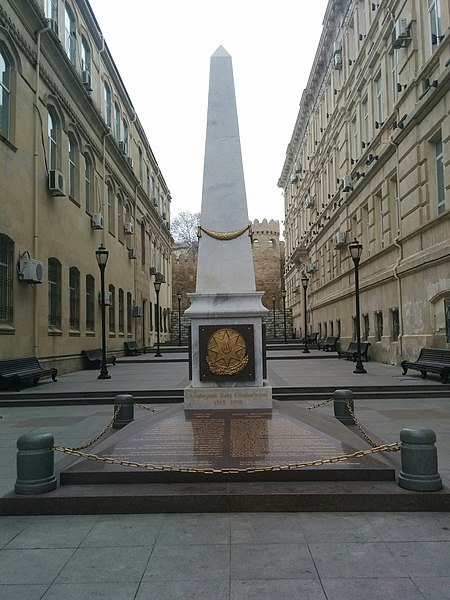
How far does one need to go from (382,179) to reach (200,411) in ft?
51.4

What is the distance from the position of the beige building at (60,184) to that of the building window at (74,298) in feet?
0.14

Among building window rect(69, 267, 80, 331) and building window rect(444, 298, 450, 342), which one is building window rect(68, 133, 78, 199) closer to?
building window rect(69, 267, 80, 331)

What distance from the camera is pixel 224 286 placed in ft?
30.0

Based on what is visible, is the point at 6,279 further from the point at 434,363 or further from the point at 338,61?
the point at 338,61

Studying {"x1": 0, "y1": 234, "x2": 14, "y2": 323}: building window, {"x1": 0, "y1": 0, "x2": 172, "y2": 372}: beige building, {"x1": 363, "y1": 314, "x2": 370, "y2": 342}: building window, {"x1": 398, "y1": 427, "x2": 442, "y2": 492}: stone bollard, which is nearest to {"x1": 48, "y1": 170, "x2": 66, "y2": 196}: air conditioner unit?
{"x1": 0, "y1": 0, "x2": 172, "y2": 372}: beige building

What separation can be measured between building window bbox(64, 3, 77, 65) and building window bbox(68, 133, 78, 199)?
3070mm

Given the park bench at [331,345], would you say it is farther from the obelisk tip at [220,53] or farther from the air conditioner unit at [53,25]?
the obelisk tip at [220,53]

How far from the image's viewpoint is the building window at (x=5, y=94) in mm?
15128

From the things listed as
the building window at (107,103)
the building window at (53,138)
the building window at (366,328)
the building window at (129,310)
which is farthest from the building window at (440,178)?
the building window at (129,310)

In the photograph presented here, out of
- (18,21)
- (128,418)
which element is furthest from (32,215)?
(128,418)

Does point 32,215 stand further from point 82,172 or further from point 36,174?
point 82,172

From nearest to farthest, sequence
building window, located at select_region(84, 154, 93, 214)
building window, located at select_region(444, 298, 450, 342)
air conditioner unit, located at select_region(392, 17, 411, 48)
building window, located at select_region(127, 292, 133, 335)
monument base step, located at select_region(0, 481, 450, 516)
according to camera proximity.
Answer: monument base step, located at select_region(0, 481, 450, 516)
building window, located at select_region(444, 298, 450, 342)
air conditioner unit, located at select_region(392, 17, 411, 48)
building window, located at select_region(84, 154, 93, 214)
building window, located at select_region(127, 292, 133, 335)

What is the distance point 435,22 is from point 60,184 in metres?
12.7

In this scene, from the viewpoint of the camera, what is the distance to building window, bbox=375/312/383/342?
70.5 ft
